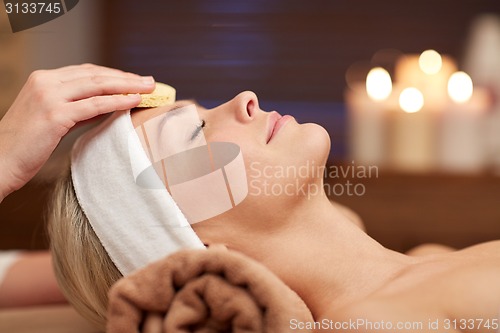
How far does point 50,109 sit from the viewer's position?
A: 3.19 feet

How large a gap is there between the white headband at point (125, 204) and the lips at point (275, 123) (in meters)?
0.18

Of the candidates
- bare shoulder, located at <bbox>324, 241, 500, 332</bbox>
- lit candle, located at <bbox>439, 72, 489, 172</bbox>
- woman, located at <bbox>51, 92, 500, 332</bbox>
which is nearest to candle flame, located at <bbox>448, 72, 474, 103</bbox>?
lit candle, located at <bbox>439, 72, 489, 172</bbox>

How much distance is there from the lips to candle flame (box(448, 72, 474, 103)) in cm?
100

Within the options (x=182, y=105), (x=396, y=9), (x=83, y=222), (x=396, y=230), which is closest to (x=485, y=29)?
(x=396, y=9)

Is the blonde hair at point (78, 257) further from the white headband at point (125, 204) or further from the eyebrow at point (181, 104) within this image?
the eyebrow at point (181, 104)

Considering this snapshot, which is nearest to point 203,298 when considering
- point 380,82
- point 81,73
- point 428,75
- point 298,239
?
point 298,239

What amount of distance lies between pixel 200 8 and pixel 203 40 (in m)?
0.19

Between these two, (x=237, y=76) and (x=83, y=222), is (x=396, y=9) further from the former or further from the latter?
(x=83, y=222)

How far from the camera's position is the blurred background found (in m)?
1.53

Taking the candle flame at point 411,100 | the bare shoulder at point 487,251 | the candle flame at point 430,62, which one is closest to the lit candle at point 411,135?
the candle flame at point 411,100

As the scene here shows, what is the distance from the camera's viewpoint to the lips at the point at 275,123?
0.97 meters

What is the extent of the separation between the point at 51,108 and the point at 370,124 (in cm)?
107

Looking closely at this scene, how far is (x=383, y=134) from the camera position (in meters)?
1.82

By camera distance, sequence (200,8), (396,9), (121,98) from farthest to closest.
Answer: (396,9)
(200,8)
(121,98)
